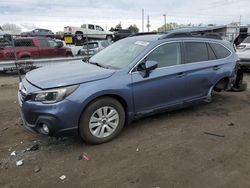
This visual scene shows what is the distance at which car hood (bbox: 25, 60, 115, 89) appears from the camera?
3.99m

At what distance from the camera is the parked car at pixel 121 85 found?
3.93 meters

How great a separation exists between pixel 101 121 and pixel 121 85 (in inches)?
25.2

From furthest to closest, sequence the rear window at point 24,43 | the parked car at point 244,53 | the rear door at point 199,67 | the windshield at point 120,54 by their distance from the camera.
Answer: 1. the rear window at point 24,43
2. the parked car at point 244,53
3. the rear door at point 199,67
4. the windshield at point 120,54

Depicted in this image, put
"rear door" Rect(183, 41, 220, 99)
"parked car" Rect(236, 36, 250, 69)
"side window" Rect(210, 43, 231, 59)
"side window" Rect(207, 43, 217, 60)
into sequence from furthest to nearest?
"parked car" Rect(236, 36, 250, 69)
"side window" Rect(210, 43, 231, 59)
"side window" Rect(207, 43, 217, 60)
"rear door" Rect(183, 41, 220, 99)

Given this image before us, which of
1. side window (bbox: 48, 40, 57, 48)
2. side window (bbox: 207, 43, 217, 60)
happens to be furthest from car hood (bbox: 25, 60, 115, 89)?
side window (bbox: 48, 40, 57, 48)

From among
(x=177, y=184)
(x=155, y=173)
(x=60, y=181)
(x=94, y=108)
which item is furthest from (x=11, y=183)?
(x=177, y=184)

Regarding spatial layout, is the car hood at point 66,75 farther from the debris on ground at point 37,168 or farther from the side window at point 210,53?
the side window at point 210,53

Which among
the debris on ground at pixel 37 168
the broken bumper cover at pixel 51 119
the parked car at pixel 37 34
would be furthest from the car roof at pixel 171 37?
the parked car at pixel 37 34

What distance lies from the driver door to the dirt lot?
0.48 metres

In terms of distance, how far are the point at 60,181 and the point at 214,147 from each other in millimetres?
2312

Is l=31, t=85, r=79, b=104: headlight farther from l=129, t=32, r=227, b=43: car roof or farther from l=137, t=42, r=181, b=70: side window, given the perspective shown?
l=129, t=32, r=227, b=43: car roof

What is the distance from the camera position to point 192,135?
4664 mm

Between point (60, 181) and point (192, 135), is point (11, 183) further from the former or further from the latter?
point (192, 135)

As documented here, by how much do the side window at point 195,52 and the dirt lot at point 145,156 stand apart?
3.82ft
